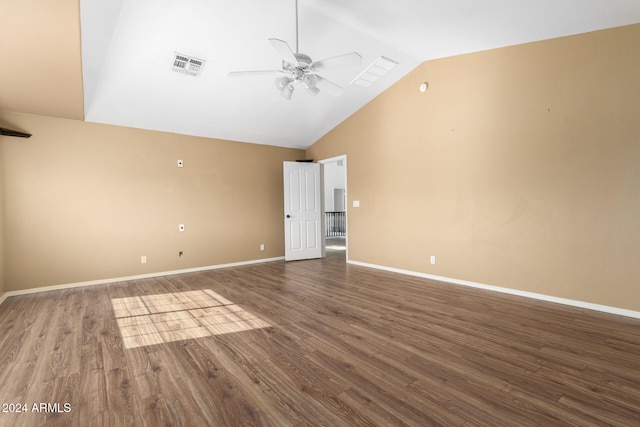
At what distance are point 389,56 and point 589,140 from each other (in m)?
2.73

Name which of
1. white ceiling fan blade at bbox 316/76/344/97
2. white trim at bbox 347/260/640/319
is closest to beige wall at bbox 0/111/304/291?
white ceiling fan blade at bbox 316/76/344/97

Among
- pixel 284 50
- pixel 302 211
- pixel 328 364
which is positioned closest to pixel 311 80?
pixel 284 50

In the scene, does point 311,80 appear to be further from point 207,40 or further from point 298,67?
point 207,40

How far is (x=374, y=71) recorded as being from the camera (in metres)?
4.57

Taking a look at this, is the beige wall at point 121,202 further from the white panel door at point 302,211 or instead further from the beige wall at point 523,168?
the beige wall at point 523,168

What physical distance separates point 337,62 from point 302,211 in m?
4.11

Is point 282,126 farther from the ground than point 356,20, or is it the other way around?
point 356,20

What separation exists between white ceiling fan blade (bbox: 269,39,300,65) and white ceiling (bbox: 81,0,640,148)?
0.68 meters

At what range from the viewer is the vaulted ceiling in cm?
268

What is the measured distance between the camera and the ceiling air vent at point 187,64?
367 cm

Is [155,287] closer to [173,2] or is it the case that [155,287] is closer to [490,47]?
[173,2]

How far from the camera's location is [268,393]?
1.82 metres

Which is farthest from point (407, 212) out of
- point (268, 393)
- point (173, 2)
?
point (173, 2)

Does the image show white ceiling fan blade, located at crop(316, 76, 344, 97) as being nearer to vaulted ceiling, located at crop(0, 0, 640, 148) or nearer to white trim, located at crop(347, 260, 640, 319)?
vaulted ceiling, located at crop(0, 0, 640, 148)
